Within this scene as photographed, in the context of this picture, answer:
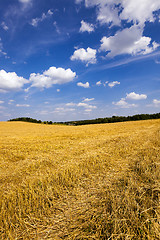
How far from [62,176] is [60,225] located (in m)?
1.66

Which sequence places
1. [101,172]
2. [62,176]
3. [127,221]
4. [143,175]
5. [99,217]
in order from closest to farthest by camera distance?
[127,221] < [99,217] < [143,175] < [62,176] < [101,172]

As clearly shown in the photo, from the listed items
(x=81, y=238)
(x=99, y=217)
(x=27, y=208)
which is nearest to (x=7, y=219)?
(x=27, y=208)

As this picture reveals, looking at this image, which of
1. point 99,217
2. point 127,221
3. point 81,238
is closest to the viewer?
point 81,238

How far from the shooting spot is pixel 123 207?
7.23 feet

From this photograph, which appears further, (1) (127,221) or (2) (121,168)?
(2) (121,168)

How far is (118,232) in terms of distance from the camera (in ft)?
5.99

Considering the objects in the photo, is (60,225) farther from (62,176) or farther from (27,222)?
(62,176)

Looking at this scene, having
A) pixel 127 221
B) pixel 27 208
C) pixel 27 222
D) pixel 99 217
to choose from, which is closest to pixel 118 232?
pixel 127 221

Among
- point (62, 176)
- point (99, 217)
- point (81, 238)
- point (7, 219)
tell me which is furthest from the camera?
point (62, 176)

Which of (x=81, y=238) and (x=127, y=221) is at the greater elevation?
(x=127, y=221)

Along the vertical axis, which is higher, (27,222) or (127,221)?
(127,221)

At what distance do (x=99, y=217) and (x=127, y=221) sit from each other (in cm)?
46

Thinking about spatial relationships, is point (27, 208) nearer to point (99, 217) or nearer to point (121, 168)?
point (99, 217)

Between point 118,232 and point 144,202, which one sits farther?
point 144,202
